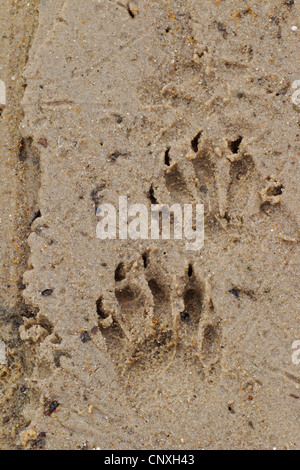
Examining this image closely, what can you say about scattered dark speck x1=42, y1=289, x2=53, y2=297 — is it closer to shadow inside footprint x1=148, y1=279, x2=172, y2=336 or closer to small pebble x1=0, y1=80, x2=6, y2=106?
shadow inside footprint x1=148, y1=279, x2=172, y2=336

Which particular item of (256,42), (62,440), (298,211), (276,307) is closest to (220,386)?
(276,307)

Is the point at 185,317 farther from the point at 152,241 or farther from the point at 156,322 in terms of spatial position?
the point at 152,241

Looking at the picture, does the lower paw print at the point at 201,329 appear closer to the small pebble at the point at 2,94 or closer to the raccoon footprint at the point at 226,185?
the raccoon footprint at the point at 226,185

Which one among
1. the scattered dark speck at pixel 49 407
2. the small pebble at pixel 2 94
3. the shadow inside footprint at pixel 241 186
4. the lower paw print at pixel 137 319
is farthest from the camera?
the small pebble at pixel 2 94

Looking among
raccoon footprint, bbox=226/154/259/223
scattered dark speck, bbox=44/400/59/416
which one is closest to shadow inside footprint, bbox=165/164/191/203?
raccoon footprint, bbox=226/154/259/223

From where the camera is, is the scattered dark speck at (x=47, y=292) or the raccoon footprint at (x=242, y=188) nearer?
the scattered dark speck at (x=47, y=292)

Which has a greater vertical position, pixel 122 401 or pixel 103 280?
pixel 103 280

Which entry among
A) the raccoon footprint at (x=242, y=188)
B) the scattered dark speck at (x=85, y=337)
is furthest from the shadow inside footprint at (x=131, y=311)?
the raccoon footprint at (x=242, y=188)

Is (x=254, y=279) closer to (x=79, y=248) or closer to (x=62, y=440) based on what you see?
(x=79, y=248)

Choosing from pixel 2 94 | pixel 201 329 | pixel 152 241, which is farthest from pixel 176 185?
pixel 2 94
